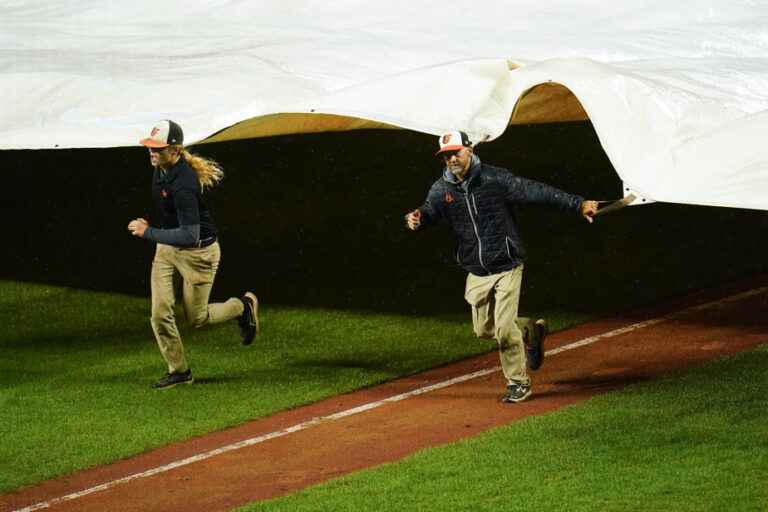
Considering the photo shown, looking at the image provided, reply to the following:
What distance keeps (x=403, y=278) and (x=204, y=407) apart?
6.48 meters

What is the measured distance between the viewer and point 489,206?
11.1m

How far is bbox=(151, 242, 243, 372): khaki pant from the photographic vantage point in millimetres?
12133

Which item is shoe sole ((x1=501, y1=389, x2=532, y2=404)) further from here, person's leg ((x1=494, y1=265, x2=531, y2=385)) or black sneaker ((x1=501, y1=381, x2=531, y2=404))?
person's leg ((x1=494, y1=265, x2=531, y2=385))

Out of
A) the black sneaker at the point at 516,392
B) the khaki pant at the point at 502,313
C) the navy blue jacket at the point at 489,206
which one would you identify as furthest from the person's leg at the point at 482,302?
the black sneaker at the point at 516,392

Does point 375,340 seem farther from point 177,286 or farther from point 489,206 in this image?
point 489,206

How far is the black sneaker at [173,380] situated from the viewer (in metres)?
12.9

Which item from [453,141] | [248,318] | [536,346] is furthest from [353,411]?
[453,141]

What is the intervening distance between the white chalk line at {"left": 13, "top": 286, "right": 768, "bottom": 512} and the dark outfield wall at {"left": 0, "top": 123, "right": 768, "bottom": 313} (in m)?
1.11

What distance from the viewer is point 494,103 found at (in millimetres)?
12461

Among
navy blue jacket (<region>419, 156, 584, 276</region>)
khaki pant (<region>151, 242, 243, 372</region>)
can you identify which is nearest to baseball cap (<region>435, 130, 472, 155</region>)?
navy blue jacket (<region>419, 156, 584, 276</region>)

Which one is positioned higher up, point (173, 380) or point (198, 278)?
point (198, 278)

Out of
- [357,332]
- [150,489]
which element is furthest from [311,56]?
[150,489]

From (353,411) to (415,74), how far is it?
3318 millimetres

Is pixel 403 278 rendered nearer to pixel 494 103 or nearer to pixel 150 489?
pixel 494 103
